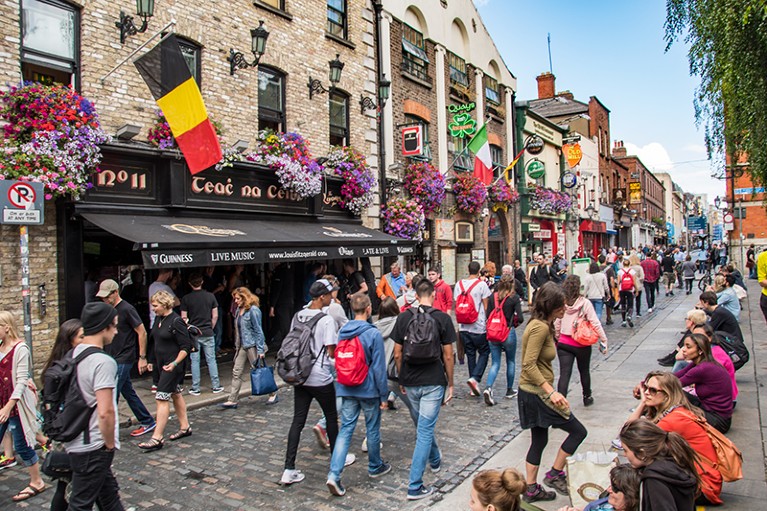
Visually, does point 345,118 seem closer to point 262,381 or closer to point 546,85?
point 262,381

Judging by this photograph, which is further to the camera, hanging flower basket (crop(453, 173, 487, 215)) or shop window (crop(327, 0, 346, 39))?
hanging flower basket (crop(453, 173, 487, 215))

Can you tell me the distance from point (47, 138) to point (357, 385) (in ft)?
19.0

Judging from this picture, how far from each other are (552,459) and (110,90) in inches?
334

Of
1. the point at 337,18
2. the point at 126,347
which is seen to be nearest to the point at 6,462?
the point at 126,347

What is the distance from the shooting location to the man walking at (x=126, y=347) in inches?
256

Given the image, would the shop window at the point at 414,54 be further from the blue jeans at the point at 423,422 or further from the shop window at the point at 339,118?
the blue jeans at the point at 423,422

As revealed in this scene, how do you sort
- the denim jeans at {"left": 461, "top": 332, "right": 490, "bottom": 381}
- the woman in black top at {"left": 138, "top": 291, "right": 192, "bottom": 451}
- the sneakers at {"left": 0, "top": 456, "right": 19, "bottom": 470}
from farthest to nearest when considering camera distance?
the denim jeans at {"left": 461, "top": 332, "right": 490, "bottom": 381}
the woman in black top at {"left": 138, "top": 291, "right": 192, "bottom": 451}
the sneakers at {"left": 0, "top": 456, "right": 19, "bottom": 470}

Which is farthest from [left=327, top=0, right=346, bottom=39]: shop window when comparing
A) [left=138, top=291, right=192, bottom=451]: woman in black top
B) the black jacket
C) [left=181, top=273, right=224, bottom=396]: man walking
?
the black jacket

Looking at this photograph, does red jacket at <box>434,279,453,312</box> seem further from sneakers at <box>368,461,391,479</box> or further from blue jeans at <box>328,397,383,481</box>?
blue jeans at <box>328,397,383,481</box>

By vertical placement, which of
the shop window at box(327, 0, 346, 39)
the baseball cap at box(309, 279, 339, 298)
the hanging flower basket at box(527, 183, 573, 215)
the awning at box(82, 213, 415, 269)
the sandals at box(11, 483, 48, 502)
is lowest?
the sandals at box(11, 483, 48, 502)

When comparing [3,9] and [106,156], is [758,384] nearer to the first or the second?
[106,156]

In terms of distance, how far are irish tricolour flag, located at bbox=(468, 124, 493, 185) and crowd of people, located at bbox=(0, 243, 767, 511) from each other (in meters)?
9.31

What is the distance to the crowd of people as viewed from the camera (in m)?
3.68

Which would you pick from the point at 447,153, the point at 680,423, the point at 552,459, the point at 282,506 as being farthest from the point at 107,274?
the point at 447,153
